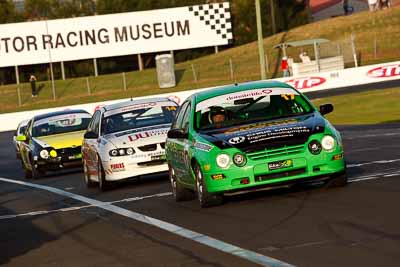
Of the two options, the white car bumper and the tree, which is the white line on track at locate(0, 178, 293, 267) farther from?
the tree

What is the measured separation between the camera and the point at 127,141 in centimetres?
1825

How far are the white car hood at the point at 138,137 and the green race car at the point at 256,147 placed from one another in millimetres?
4000

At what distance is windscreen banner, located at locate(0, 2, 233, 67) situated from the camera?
74188 millimetres

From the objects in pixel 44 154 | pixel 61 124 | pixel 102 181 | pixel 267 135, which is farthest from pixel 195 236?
pixel 61 124

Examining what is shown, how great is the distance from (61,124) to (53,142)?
4.06 ft

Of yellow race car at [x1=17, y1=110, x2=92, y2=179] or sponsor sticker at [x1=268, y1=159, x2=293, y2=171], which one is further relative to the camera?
yellow race car at [x1=17, y1=110, x2=92, y2=179]

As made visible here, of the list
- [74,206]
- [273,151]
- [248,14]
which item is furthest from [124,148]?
[248,14]

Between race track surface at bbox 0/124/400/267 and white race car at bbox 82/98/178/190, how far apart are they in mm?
515

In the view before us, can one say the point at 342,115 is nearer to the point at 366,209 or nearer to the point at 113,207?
the point at 113,207

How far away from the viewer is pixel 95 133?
19188mm

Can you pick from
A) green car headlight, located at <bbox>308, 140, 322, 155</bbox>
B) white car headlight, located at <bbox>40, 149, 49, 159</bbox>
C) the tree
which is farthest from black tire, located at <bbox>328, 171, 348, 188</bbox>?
the tree

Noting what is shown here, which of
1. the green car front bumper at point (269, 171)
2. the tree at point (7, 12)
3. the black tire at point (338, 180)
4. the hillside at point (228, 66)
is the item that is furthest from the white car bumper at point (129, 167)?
the tree at point (7, 12)

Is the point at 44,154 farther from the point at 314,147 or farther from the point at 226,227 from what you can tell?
the point at 226,227

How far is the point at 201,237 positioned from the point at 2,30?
213 ft
